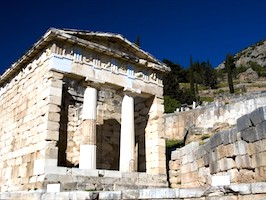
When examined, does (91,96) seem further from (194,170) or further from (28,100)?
(194,170)

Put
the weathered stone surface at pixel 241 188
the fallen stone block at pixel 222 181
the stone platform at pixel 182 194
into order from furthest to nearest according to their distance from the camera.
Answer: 1. the fallen stone block at pixel 222 181
2. the weathered stone surface at pixel 241 188
3. the stone platform at pixel 182 194

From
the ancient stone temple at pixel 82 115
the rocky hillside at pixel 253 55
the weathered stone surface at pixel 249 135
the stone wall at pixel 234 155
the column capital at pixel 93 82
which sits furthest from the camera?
the rocky hillside at pixel 253 55

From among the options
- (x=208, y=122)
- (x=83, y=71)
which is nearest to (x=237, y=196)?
(x=83, y=71)

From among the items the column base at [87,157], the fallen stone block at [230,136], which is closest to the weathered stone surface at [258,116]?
the fallen stone block at [230,136]

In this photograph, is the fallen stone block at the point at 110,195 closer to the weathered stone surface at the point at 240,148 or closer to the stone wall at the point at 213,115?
the weathered stone surface at the point at 240,148

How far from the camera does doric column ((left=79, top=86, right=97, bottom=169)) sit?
11812 mm

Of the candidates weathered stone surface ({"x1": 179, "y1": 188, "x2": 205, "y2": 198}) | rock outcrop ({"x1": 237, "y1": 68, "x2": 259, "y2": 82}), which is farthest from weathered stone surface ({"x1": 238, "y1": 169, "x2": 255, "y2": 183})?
rock outcrop ({"x1": 237, "y1": 68, "x2": 259, "y2": 82})

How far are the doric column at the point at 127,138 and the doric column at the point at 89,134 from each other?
151 centimetres

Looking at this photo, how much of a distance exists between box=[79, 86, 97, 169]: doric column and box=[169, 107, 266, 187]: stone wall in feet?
13.2

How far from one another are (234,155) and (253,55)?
252 ft

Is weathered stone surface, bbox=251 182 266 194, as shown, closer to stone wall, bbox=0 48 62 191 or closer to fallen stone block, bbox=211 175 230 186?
fallen stone block, bbox=211 175 230 186

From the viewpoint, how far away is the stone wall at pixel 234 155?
25.9 ft

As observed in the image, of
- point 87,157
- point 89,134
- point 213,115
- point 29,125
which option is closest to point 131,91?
point 89,134

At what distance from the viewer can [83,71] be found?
12.7m
